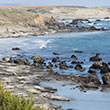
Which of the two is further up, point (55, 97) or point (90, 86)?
point (55, 97)

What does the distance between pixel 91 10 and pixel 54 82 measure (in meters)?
137

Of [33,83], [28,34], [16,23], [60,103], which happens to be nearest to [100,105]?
[60,103]

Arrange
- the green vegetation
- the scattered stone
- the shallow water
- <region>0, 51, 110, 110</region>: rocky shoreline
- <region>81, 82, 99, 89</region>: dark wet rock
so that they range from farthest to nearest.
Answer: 1. <region>81, 82, 99, 89</region>: dark wet rock
2. <region>0, 51, 110, 110</region>: rocky shoreline
3. the scattered stone
4. the shallow water
5. the green vegetation

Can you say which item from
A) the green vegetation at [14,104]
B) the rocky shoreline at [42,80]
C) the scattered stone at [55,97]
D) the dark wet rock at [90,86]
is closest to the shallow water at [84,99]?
the scattered stone at [55,97]

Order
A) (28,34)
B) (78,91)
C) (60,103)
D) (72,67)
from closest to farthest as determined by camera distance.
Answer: (60,103) < (78,91) < (72,67) < (28,34)

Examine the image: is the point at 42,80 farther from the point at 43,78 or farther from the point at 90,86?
the point at 90,86

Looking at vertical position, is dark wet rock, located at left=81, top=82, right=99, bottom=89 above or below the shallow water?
below

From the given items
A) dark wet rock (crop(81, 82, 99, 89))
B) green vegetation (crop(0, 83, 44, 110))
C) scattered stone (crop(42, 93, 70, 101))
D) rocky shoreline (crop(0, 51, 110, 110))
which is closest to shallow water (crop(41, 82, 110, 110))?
scattered stone (crop(42, 93, 70, 101))

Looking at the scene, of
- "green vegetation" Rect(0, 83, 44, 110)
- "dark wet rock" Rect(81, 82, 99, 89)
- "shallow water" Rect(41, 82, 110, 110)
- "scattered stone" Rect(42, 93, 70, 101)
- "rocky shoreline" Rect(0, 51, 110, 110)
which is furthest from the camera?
"dark wet rock" Rect(81, 82, 99, 89)

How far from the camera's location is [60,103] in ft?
56.3

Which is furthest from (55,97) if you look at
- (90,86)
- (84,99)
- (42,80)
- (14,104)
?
(14,104)

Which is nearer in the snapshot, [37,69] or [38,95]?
[38,95]

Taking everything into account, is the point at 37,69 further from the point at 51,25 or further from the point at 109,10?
the point at 109,10

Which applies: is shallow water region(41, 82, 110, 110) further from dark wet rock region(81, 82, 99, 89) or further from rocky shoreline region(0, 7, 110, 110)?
dark wet rock region(81, 82, 99, 89)
